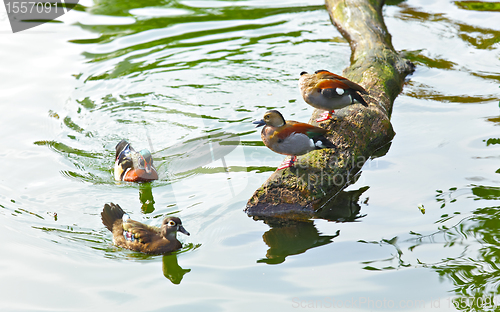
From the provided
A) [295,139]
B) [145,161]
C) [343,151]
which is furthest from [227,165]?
[343,151]

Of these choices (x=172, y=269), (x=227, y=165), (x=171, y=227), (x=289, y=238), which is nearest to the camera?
(x=172, y=269)

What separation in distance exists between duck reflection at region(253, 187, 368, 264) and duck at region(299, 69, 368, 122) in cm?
112

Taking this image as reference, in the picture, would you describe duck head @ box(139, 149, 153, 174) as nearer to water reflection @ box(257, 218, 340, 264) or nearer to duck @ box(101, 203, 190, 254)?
duck @ box(101, 203, 190, 254)

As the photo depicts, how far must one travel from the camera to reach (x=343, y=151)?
5.65 meters

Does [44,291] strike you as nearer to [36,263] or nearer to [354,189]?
[36,263]

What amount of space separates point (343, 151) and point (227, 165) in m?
1.79

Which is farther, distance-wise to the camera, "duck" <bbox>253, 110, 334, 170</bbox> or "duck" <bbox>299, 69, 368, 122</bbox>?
"duck" <bbox>299, 69, 368, 122</bbox>

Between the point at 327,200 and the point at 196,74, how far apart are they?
480 centimetres

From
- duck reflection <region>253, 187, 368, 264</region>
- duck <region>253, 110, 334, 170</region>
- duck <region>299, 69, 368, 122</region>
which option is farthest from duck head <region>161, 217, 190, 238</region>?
duck <region>299, 69, 368, 122</region>

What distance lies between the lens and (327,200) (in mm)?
5516

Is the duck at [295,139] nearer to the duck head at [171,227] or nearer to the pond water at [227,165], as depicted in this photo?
the pond water at [227,165]

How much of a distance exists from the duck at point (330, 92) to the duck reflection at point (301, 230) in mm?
1122

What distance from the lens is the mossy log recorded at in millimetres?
5270

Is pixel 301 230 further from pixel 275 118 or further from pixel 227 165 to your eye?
pixel 227 165
